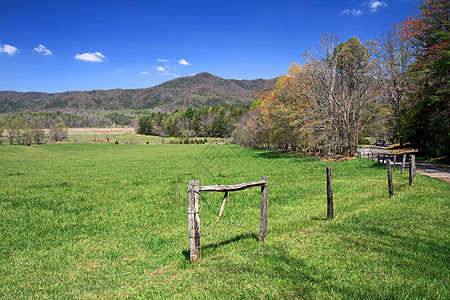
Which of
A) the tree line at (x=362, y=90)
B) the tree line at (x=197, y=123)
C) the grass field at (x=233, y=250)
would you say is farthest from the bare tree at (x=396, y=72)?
the tree line at (x=197, y=123)

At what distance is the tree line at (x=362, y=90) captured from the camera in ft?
79.8

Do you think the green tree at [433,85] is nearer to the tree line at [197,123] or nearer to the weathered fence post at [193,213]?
the weathered fence post at [193,213]

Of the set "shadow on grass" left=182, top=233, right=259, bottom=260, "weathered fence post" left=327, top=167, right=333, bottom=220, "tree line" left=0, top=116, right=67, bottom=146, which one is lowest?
"shadow on grass" left=182, top=233, right=259, bottom=260

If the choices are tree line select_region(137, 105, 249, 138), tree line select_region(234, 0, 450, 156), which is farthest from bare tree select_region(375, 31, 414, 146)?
tree line select_region(137, 105, 249, 138)

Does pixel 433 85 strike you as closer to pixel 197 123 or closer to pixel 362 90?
pixel 362 90

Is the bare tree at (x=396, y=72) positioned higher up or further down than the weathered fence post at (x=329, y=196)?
higher up

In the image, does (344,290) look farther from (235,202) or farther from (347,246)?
(235,202)

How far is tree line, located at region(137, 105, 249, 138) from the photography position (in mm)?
129625

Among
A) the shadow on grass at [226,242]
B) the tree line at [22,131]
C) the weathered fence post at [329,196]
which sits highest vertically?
the tree line at [22,131]

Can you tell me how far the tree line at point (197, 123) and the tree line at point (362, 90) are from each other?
85.9 meters

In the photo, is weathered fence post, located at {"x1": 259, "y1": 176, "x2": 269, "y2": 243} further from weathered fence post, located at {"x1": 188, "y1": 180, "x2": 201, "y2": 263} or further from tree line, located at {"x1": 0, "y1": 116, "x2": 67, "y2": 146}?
tree line, located at {"x1": 0, "y1": 116, "x2": 67, "y2": 146}

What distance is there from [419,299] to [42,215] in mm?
11942

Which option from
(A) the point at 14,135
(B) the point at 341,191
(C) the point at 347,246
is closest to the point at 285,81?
(B) the point at 341,191

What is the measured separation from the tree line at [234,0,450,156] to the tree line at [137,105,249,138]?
85876 millimetres
